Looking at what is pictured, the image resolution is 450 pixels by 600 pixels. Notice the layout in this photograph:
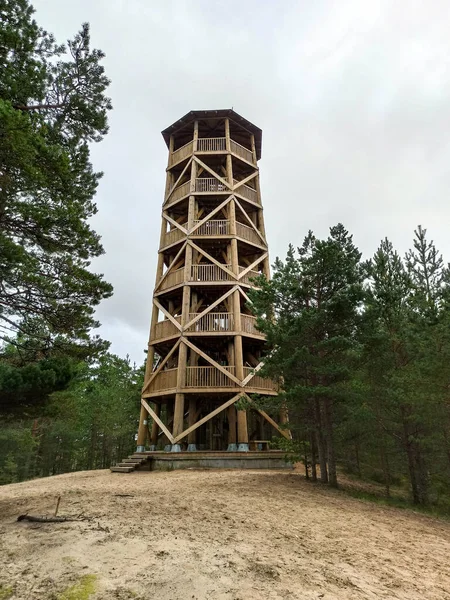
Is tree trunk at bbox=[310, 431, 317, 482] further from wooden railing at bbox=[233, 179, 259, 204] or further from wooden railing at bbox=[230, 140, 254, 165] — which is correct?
wooden railing at bbox=[230, 140, 254, 165]

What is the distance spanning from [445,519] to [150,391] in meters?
11.6

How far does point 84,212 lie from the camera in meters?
8.48

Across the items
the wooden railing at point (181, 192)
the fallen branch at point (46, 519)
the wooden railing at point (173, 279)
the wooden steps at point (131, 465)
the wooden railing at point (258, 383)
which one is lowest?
the wooden steps at point (131, 465)

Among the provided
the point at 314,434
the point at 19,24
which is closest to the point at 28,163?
the point at 19,24

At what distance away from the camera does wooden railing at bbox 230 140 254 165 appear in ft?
64.6

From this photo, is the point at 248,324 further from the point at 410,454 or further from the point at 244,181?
the point at 244,181

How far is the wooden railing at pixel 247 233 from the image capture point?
57.6 ft

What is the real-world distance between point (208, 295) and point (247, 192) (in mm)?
6446

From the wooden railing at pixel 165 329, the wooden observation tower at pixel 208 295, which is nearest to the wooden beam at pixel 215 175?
the wooden observation tower at pixel 208 295

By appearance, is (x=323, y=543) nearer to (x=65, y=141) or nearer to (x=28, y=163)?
(x=28, y=163)

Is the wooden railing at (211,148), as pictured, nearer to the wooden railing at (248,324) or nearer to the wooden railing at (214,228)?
the wooden railing at (214,228)

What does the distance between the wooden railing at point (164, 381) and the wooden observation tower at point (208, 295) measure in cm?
4

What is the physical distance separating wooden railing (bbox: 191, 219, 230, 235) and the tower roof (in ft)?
23.7

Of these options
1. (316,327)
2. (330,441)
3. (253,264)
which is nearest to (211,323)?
(253,264)
